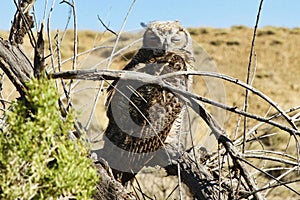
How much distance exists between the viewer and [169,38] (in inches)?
157

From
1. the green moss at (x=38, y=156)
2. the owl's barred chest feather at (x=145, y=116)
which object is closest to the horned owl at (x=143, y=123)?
the owl's barred chest feather at (x=145, y=116)

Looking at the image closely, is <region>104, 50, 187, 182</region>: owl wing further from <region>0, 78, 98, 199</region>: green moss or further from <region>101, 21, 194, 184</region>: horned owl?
<region>0, 78, 98, 199</region>: green moss

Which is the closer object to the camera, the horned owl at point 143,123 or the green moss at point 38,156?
the green moss at point 38,156

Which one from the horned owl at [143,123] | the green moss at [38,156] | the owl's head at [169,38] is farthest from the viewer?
the owl's head at [169,38]

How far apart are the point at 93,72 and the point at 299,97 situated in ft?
50.0

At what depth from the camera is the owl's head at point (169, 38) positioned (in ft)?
12.8

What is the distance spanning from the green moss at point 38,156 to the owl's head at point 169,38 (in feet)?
7.89

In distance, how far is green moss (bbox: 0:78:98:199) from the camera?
139 cm

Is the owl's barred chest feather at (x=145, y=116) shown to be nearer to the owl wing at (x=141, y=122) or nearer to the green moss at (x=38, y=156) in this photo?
the owl wing at (x=141, y=122)

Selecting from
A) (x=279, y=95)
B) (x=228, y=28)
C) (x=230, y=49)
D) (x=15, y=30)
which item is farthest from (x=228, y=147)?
(x=228, y=28)

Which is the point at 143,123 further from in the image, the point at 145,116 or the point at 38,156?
the point at 38,156

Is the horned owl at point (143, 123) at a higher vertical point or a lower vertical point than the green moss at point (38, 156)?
lower

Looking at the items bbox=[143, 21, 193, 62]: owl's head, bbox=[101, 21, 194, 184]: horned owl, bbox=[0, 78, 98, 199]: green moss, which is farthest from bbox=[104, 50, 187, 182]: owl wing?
bbox=[0, 78, 98, 199]: green moss

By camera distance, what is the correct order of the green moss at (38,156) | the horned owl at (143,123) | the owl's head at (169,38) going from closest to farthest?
the green moss at (38,156) < the horned owl at (143,123) < the owl's head at (169,38)
